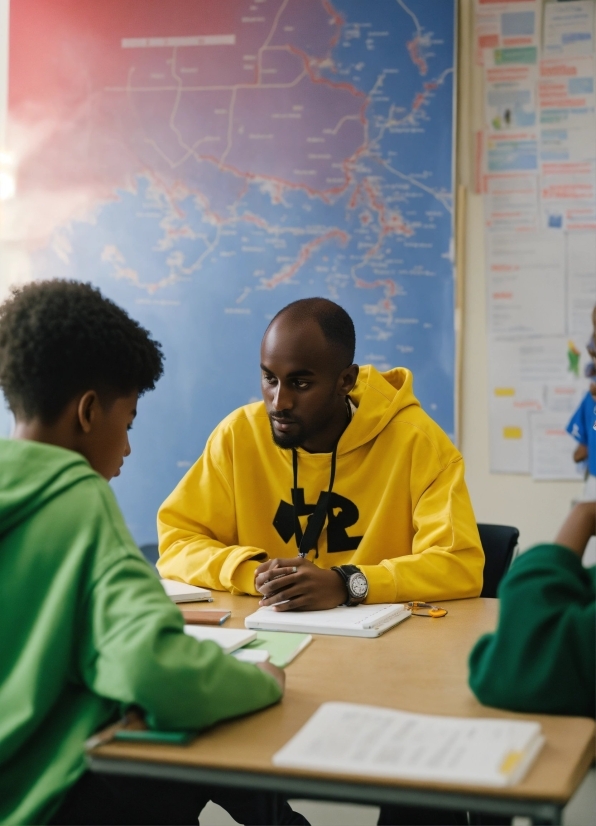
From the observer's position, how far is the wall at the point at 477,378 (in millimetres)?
3283

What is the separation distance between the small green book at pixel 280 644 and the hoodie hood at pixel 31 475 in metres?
0.48

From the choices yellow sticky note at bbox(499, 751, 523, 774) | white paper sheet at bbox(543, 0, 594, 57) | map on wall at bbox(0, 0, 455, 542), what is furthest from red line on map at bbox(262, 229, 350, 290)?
yellow sticky note at bbox(499, 751, 523, 774)

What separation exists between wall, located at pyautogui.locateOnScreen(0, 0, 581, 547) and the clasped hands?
5.20 feet

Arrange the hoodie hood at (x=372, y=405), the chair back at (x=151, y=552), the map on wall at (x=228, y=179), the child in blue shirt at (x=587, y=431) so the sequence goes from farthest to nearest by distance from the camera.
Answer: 1. the chair back at (x=151, y=552)
2. the map on wall at (x=228, y=179)
3. the child in blue shirt at (x=587, y=431)
4. the hoodie hood at (x=372, y=405)

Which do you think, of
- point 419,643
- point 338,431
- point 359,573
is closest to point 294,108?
point 338,431

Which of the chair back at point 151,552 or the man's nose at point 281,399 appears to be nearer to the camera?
the man's nose at point 281,399

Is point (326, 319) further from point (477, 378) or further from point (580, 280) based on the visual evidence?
point (580, 280)

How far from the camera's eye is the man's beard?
84.9 inches

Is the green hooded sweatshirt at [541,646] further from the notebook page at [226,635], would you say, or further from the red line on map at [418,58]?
the red line on map at [418,58]

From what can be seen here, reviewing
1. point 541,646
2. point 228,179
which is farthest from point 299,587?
point 228,179

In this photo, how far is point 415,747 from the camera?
1.07 meters

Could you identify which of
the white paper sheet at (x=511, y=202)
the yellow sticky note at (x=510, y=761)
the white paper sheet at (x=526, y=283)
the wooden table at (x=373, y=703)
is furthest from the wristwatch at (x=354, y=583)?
the white paper sheet at (x=511, y=202)

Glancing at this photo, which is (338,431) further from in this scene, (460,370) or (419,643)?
(460,370)

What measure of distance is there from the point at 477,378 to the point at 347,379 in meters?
1.18
